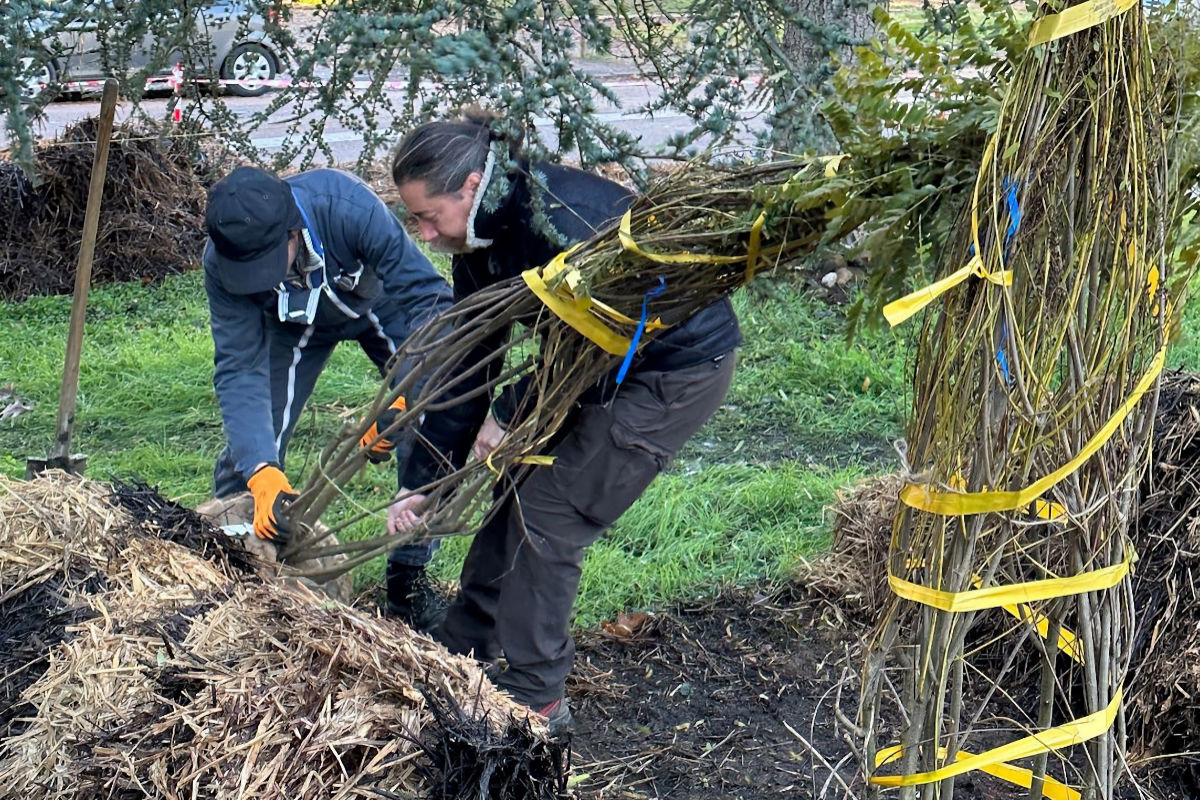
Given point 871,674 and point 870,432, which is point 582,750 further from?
point 870,432

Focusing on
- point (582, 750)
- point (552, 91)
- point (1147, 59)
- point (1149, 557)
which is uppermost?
point (1147, 59)

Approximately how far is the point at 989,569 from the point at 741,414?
3687 millimetres

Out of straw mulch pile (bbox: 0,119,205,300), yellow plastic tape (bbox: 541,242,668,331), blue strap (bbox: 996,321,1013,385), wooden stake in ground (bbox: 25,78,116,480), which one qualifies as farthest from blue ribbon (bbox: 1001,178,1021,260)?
straw mulch pile (bbox: 0,119,205,300)

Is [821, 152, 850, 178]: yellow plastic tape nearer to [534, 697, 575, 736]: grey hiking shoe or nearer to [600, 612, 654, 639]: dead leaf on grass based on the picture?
[534, 697, 575, 736]: grey hiking shoe

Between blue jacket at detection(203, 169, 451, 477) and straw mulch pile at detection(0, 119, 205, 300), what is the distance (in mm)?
4132

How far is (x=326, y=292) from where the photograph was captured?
405 centimetres

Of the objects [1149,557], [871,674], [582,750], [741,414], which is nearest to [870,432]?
[741,414]

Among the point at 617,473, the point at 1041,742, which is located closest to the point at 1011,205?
the point at 1041,742

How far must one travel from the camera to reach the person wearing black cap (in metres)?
3.58

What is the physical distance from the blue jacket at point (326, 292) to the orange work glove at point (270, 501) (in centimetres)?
12

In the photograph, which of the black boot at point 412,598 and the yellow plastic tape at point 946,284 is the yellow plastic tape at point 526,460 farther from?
the yellow plastic tape at point 946,284

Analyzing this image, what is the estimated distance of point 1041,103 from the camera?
187cm

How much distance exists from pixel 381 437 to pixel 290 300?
0.95 m

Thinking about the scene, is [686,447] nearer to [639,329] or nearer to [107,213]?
[639,329]
